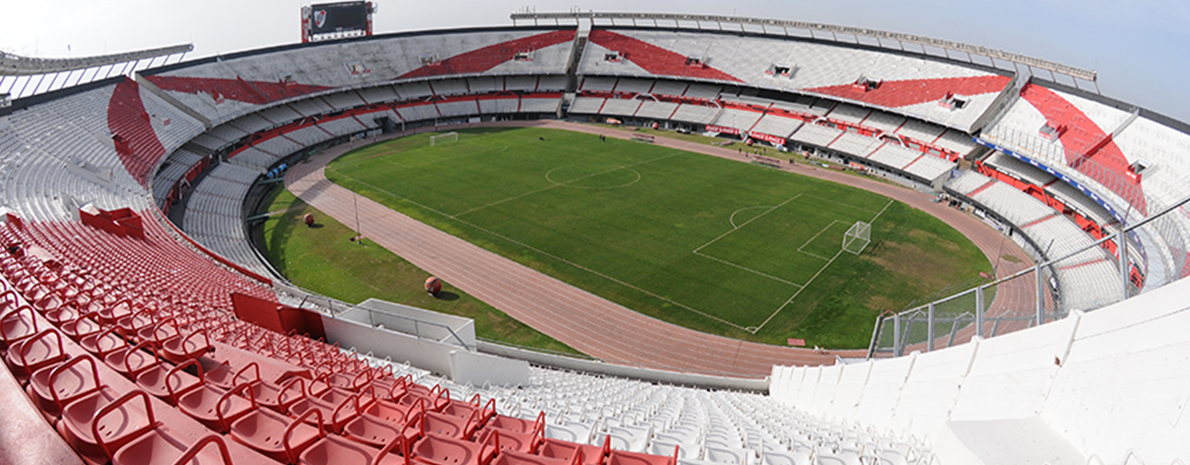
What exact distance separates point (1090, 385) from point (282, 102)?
6865 centimetres

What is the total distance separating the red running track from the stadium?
0.21 metres

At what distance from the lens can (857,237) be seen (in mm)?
37812

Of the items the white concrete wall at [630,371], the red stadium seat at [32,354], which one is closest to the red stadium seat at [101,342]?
the red stadium seat at [32,354]

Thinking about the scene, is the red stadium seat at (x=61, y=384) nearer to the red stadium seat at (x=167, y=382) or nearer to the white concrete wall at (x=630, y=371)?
the red stadium seat at (x=167, y=382)

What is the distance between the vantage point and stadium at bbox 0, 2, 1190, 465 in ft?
20.8

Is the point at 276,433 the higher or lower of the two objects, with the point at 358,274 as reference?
higher

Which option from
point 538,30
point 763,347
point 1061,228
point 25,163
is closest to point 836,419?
point 763,347

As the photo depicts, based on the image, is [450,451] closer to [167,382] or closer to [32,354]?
[167,382]

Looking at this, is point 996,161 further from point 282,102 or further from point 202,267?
point 282,102

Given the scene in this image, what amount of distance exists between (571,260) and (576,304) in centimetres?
498

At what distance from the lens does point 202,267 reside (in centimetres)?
2308

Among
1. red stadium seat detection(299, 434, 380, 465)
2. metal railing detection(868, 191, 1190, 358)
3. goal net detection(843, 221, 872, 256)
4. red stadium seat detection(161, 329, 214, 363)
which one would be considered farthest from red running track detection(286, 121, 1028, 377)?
red stadium seat detection(299, 434, 380, 465)

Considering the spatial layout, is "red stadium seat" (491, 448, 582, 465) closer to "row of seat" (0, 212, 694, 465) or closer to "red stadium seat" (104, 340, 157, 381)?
"row of seat" (0, 212, 694, 465)

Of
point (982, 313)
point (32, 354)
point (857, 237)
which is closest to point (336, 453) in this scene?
point (32, 354)
